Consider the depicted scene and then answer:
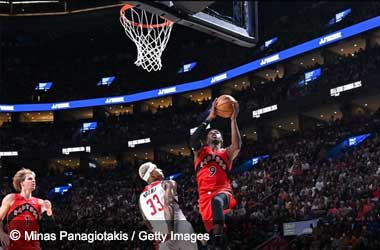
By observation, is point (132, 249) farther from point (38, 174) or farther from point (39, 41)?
point (39, 41)

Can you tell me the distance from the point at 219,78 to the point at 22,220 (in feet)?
92.9

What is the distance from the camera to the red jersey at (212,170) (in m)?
6.70

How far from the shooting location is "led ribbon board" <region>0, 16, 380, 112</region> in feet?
92.8

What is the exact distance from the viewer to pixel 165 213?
6.43 m

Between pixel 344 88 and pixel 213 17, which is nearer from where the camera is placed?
pixel 213 17

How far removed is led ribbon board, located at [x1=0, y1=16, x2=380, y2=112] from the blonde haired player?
22666 mm

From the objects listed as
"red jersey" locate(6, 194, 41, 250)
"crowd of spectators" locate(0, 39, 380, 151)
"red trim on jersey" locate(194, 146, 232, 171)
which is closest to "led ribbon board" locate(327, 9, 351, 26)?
"crowd of spectators" locate(0, 39, 380, 151)

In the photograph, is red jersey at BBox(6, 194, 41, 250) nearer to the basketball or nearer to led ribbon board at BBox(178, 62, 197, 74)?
the basketball

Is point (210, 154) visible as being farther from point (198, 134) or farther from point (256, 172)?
point (256, 172)

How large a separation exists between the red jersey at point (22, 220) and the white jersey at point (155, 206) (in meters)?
1.46

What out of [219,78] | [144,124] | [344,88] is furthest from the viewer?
[144,124]

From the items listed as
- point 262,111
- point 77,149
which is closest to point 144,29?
point 262,111

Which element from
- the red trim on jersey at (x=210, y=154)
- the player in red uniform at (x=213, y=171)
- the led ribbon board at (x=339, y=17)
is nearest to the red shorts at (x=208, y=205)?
the player in red uniform at (x=213, y=171)

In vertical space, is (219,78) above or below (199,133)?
above
